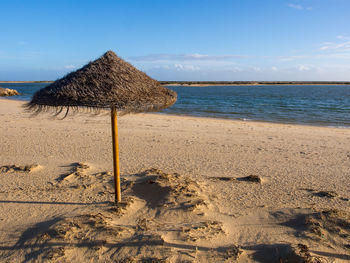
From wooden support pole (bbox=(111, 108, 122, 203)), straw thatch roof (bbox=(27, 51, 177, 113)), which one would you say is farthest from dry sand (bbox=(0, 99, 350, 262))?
straw thatch roof (bbox=(27, 51, 177, 113))

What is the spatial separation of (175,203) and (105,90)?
2.16 metres

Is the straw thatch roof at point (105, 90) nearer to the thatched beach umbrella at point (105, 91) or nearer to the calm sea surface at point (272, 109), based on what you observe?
the thatched beach umbrella at point (105, 91)

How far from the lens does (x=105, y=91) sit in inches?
132

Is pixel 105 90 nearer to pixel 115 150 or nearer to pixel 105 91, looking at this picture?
pixel 105 91

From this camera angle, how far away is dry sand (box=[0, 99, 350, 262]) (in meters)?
3.30

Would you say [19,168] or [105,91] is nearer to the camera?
[105,91]

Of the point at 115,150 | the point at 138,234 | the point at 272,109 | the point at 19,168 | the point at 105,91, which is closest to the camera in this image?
the point at 105,91

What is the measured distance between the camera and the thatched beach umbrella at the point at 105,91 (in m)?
3.32

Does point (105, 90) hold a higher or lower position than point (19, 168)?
higher

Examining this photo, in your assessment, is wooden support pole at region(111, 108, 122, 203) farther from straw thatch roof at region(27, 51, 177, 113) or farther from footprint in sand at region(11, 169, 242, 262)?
footprint in sand at region(11, 169, 242, 262)

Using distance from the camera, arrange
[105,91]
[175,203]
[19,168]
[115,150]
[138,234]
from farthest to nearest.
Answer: [19,168]
[175,203]
[115,150]
[138,234]
[105,91]

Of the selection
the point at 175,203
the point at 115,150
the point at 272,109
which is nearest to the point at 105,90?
the point at 115,150

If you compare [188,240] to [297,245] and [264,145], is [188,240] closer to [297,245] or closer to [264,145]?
[297,245]

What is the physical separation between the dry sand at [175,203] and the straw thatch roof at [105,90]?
5.37 feet
